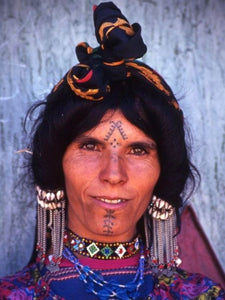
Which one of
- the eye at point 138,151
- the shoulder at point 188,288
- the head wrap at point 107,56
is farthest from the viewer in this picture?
the shoulder at point 188,288

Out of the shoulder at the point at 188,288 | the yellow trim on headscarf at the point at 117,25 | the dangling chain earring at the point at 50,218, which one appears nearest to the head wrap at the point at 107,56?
the yellow trim on headscarf at the point at 117,25

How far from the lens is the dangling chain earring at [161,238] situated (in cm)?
234

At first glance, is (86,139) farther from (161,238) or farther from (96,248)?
(161,238)

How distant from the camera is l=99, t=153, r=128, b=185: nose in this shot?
2028mm

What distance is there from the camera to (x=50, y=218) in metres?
2.32

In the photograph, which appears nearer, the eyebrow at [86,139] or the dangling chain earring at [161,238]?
the eyebrow at [86,139]

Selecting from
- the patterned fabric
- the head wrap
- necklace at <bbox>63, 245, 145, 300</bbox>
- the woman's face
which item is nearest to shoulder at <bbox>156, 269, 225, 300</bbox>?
the patterned fabric

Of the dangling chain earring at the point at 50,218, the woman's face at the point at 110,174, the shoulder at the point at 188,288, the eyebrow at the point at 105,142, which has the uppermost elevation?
the eyebrow at the point at 105,142

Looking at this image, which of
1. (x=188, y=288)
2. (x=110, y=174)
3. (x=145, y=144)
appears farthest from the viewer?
(x=188, y=288)

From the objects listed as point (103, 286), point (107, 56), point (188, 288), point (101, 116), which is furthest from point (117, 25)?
point (188, 288)

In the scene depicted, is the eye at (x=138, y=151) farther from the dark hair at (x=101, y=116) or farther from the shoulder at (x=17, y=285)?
the shoulder at (x=17, y=285)

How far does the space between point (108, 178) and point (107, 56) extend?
428mm

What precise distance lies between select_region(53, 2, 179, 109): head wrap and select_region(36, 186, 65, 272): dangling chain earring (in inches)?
18.1

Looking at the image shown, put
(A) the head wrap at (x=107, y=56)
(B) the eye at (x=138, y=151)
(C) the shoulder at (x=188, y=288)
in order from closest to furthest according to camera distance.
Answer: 1. (A) the head wrap at (x=107, y=56)
2. (B) the eye at (x=138, y=151)
3. (C) the shoulder at (x=188, y=288)
